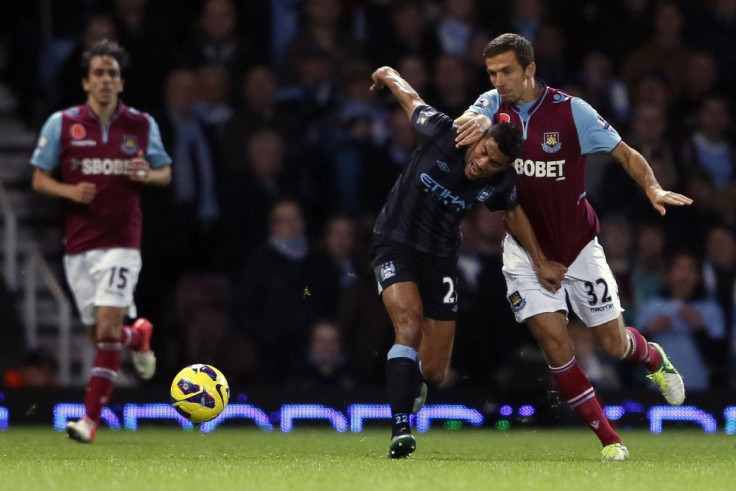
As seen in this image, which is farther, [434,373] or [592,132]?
[434,373]

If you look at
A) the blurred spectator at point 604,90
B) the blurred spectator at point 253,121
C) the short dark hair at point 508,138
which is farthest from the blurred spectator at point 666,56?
the short dark hair at point 508,138

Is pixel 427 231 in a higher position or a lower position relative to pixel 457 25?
lower

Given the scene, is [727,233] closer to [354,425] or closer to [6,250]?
[354,425]

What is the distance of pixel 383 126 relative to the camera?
14211 mm

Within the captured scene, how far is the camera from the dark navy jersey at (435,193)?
8742 millimetres

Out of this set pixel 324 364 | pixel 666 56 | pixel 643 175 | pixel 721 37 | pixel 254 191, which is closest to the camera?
pixel 643 175

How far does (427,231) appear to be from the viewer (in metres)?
9.01

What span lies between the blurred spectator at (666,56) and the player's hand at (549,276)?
666cm

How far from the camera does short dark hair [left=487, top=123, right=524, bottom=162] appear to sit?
8.22 meters

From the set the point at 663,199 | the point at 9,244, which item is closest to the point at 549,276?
the point at 663,199

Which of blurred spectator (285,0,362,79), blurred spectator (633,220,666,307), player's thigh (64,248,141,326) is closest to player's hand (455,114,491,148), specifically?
player's thigh (64,248,141,326)

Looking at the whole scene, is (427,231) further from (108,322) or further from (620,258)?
(620,258)

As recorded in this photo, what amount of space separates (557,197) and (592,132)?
0.44 metres

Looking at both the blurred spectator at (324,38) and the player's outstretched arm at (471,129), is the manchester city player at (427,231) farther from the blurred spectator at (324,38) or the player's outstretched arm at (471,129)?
the blurred spectator at (324,38)
